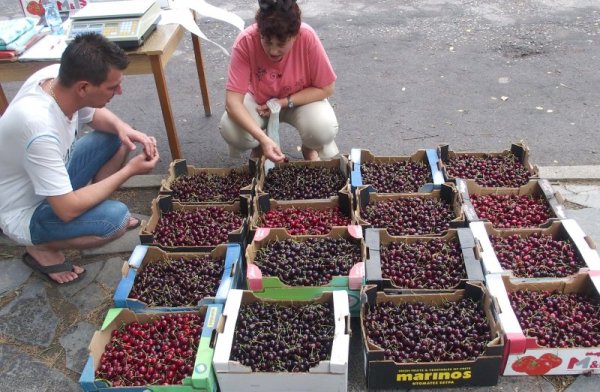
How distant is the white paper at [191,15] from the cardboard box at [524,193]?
7.19 feet

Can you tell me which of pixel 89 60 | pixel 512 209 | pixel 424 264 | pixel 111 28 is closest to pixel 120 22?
pixel 111 28

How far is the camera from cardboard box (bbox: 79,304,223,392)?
2.30 meters

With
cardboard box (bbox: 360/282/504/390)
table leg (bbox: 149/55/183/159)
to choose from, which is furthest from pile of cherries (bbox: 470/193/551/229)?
table leg (bbox: 149/55/183/159)

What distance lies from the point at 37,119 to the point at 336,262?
5.96ft

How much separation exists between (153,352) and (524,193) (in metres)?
2.57

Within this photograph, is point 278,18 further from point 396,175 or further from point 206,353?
point 206,353

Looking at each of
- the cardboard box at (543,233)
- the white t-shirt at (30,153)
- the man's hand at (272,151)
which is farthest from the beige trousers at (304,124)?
the cardboard box at (543,233)

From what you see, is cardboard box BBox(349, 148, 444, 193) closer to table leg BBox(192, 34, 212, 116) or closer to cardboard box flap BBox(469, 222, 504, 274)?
cardboard box flap BBox(469, 222, 504, 274)

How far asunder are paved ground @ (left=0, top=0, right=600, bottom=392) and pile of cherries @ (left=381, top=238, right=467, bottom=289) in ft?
1.50

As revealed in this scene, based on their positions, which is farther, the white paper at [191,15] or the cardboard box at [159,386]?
the white paper at [191,15]

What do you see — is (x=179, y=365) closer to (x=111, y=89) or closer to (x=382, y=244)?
(x=382, y=244)

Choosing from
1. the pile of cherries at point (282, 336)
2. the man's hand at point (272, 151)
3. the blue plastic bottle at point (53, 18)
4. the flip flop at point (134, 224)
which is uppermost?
the blue plastic bottle at point (53, 18)

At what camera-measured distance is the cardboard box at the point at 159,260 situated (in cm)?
270

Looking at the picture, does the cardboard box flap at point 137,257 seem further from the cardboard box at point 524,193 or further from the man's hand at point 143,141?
the cardboard box at point 524,193
